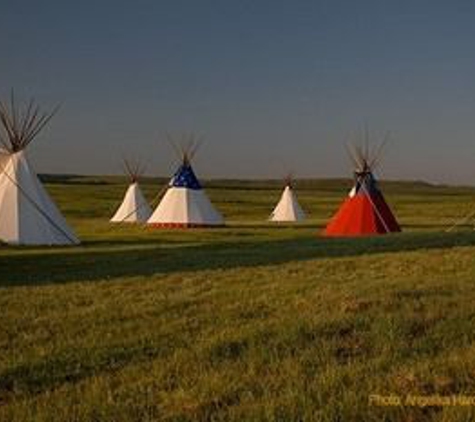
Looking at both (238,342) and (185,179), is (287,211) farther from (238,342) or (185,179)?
(238,342)

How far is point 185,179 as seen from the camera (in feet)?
138

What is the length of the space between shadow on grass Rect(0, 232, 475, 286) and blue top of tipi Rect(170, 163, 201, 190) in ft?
53.2

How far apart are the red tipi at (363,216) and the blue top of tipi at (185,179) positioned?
10.2 meters

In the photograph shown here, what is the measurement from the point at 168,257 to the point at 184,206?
67.7ft

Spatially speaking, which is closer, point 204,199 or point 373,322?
point 373,322

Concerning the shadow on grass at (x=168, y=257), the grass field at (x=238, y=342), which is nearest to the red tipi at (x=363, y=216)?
the shadow on grass at (x=168, y=257)

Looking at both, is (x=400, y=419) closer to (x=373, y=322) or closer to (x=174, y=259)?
(x=373, y=322)

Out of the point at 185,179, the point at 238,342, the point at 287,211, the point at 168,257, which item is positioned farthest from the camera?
the point at 287,211

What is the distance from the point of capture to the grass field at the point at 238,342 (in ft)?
20.6

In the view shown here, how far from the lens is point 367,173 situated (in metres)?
35.0

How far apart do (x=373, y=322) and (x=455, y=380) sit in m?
2.60

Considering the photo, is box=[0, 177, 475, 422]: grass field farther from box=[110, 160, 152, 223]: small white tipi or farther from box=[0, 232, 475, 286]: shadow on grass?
box=[110, 160, 152, 223]: small white tipi

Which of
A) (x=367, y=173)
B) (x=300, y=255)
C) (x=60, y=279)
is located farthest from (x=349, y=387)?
(x=367, y=173)

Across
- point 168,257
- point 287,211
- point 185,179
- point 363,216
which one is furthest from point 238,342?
point 287,211
